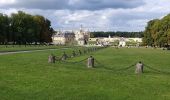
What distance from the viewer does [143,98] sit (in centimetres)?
1803

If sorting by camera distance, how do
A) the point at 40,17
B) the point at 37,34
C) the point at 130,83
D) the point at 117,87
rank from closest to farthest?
the point at 117,87
the point at 130,83
the point at 37,34
the point at 40,17

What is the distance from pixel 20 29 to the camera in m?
146

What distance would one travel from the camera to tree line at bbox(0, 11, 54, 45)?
142 m

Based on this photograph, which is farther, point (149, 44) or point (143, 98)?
point (149, 44)

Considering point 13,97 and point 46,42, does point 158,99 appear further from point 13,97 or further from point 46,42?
point 46,42

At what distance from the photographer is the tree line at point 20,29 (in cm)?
14250

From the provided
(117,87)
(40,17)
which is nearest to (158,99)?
(117,87)

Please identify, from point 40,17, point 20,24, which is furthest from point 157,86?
point 40,17

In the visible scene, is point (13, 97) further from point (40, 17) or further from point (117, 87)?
point (40, 17)

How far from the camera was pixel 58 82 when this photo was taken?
22141 mm

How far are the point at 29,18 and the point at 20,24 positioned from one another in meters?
7.41

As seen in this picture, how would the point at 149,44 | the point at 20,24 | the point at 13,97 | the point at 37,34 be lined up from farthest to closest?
1. the point at 149,44
2. the point at 37,34
3. the point at 20,24
4. the point at 13,97

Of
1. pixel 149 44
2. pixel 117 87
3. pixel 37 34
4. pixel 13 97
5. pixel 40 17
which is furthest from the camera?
pixel 149 44

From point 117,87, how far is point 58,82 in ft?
10.1
